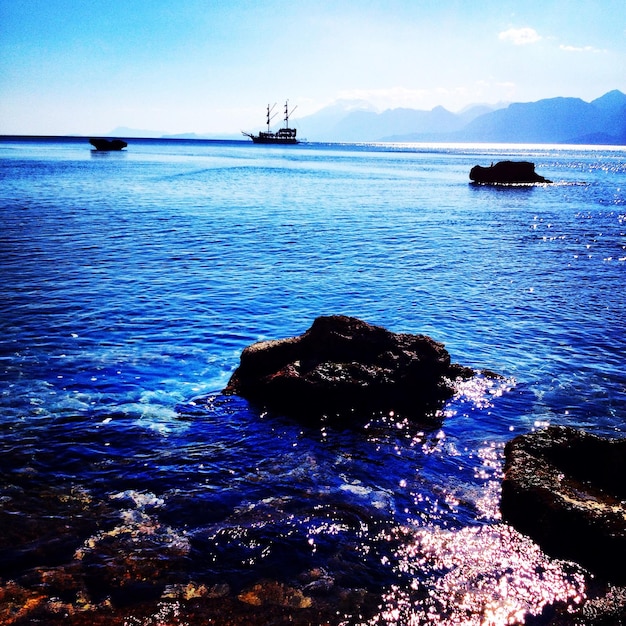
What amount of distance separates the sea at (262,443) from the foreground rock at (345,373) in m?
0.57

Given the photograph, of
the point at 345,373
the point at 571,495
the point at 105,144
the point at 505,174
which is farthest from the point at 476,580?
the point at 105,144

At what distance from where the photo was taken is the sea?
6.93 meters

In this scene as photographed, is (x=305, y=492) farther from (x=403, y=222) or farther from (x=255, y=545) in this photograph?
(x=403, y=222)

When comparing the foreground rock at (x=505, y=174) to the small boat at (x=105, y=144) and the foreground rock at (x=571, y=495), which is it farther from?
the small boat at (x=105, y=144)

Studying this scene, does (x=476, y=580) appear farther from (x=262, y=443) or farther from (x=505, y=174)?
(x=505, y=174)

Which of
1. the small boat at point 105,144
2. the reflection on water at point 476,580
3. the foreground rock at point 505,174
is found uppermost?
the small boat at point 105,144

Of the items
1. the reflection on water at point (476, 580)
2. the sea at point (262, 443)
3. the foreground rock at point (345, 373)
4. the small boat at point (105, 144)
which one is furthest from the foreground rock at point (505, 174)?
the small boat at point (105, 144)

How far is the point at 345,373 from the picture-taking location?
12.6 metres

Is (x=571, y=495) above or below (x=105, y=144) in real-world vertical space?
below

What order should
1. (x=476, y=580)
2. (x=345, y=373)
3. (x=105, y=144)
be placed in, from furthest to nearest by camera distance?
1. (x=105, y=144)
2. (x=345, y=373)
3. (x=476, y=580)

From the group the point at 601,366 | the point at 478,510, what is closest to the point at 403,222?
the point at 601,366

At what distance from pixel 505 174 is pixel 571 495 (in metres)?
92.6

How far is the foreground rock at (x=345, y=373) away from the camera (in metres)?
12.3

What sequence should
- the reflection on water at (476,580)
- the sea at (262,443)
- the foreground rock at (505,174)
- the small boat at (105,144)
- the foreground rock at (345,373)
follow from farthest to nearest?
the small boat at (105,144)
the foreground rock at (505,174)
the foreground rock at (345,373)
the sea at (262,443)
the reflection on water at (476,580)
